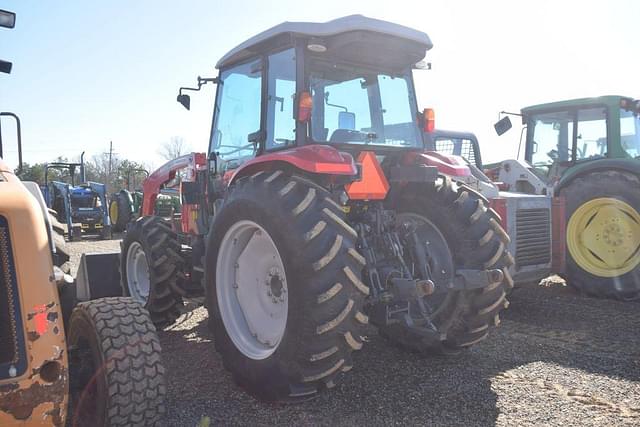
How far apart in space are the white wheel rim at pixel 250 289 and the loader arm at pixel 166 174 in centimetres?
158

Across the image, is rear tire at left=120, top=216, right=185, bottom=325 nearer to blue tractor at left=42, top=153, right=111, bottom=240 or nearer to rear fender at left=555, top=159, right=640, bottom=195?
rear fender at left=555, top=159, right=640, bottom=195

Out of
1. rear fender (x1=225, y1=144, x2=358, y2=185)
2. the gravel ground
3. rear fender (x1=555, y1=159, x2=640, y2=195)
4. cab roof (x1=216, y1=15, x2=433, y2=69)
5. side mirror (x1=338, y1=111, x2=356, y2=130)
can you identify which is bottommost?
the gravel ground

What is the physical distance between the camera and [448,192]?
13.0 ft

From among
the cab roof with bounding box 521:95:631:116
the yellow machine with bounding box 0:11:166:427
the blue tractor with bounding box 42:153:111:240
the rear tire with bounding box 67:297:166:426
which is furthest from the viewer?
the blue tractor with bounding box 42:153:111:240

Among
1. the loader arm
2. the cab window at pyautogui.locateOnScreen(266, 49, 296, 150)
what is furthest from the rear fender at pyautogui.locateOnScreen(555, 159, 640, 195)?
the loader arm

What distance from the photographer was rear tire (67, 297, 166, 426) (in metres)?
2.45

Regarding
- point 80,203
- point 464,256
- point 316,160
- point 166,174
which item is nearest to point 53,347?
point 316,160

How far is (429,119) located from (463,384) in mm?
2112

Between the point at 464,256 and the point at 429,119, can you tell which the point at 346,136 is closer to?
the point at 429,119

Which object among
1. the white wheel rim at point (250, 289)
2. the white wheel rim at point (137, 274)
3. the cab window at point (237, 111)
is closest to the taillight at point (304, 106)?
the cab window at point (237, 111)

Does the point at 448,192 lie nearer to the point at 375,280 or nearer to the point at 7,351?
the point at 375,280

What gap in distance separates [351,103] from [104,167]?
174ft

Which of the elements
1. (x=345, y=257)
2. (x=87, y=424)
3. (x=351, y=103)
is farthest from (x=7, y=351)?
(x=351, y=103)

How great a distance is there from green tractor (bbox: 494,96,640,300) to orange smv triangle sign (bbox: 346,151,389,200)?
11.0 ft
